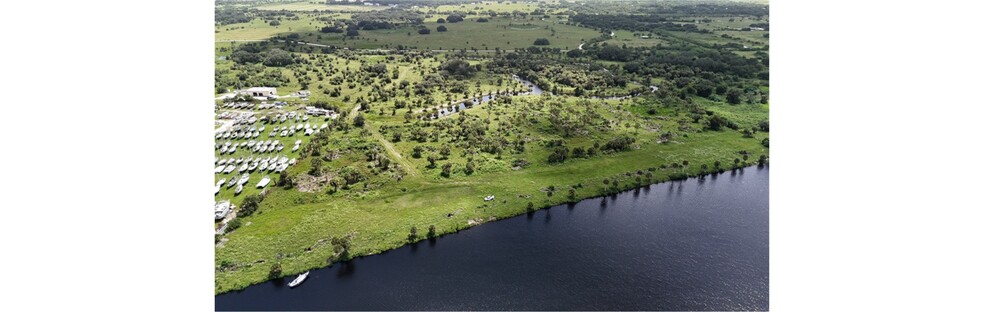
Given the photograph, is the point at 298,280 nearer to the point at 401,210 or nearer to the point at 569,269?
the point at 401,210

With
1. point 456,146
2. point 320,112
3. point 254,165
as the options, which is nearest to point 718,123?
point 456,146

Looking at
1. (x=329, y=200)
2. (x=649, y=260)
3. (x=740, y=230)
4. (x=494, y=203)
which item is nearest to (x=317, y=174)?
(x=329, y=200)

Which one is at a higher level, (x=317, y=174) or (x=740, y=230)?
(x=317, y=174)

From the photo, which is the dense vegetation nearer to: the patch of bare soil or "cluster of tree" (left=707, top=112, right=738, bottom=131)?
the patch of bare soil

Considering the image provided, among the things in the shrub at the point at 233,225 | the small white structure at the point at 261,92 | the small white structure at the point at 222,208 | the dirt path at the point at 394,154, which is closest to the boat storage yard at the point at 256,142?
the small white structure at the point at 222,208

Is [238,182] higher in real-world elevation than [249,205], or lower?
higher

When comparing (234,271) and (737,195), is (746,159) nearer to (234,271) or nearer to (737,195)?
(737,195)

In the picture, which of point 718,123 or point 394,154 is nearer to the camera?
point 394,154

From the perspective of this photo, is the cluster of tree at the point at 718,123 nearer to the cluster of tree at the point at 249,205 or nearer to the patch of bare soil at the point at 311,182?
the patch of bare soil at the point at 311,182
